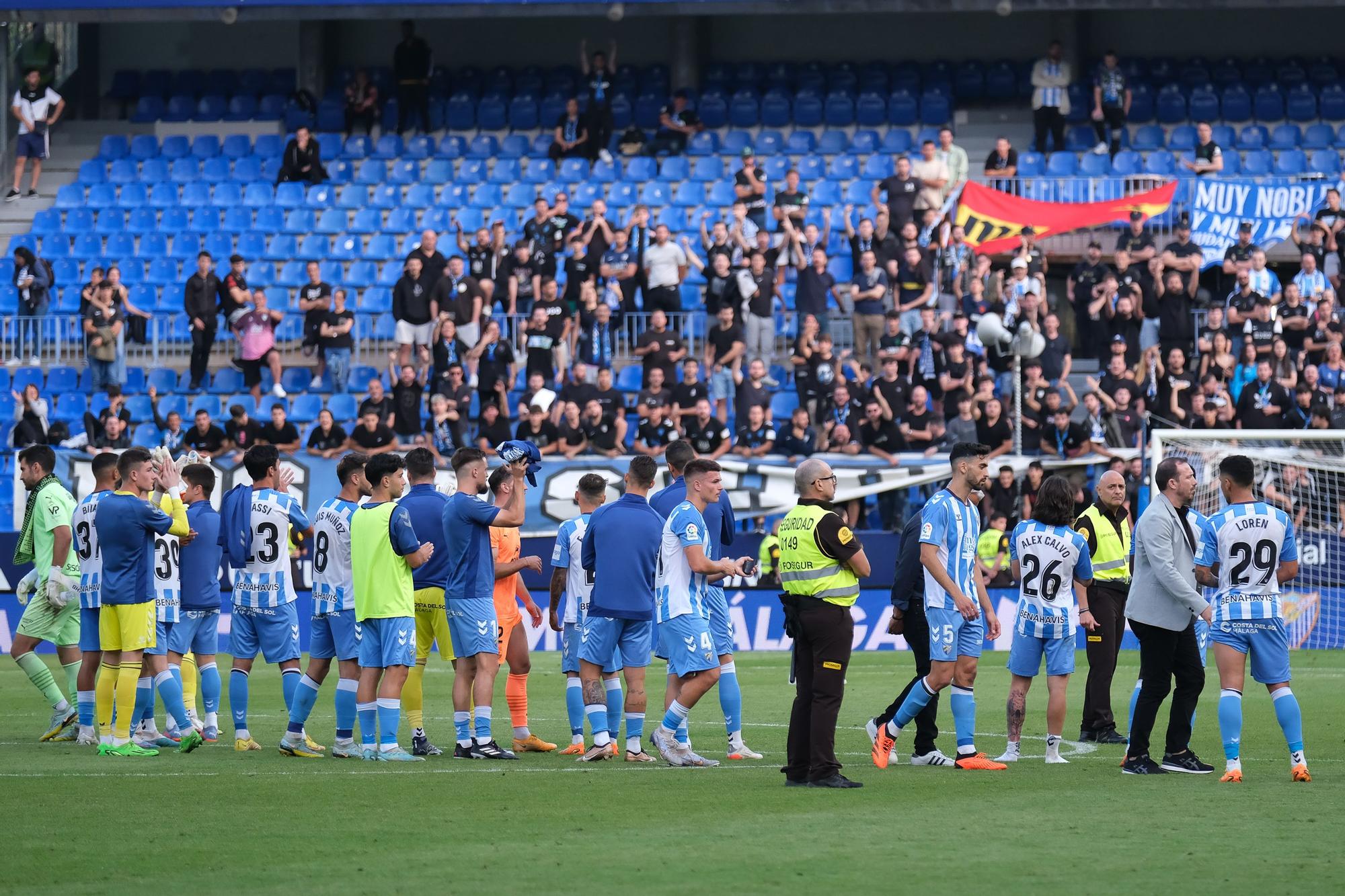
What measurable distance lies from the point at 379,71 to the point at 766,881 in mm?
29582

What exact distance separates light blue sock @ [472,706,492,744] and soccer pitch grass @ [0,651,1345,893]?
276 mm

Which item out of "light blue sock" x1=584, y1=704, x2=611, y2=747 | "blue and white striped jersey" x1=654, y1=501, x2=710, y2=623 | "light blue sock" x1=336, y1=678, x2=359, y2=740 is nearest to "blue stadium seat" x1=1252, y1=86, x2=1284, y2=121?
"blue and white striped jersey" x1=654, y1=501, x2=710, y2=623

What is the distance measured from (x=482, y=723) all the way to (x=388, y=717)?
679mm

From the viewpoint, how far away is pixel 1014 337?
82.2 ft

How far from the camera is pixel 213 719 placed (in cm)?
1402

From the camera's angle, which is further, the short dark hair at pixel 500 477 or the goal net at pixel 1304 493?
the goal net at pixel 1304 493

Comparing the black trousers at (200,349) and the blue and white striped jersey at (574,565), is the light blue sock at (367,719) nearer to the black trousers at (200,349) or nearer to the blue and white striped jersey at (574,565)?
the blue and white striped jersey at (574,565)

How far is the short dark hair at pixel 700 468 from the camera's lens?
1172cm

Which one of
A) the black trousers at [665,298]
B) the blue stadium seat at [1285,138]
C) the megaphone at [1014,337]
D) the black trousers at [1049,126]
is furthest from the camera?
the blue stadium seat at [1285,138]

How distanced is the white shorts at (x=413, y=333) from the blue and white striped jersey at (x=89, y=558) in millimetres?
14029

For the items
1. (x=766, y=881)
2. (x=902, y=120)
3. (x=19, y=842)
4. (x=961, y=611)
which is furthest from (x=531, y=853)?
(x=902, y=120)

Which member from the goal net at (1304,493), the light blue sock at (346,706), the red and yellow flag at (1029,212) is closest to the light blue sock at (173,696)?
the light blue sock at (346,706)

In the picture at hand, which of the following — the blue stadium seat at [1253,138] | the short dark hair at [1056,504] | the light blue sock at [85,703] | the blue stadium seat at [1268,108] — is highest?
the blue stadium seat at [1268,108]

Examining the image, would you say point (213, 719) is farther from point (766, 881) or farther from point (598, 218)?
point (598, 218)
